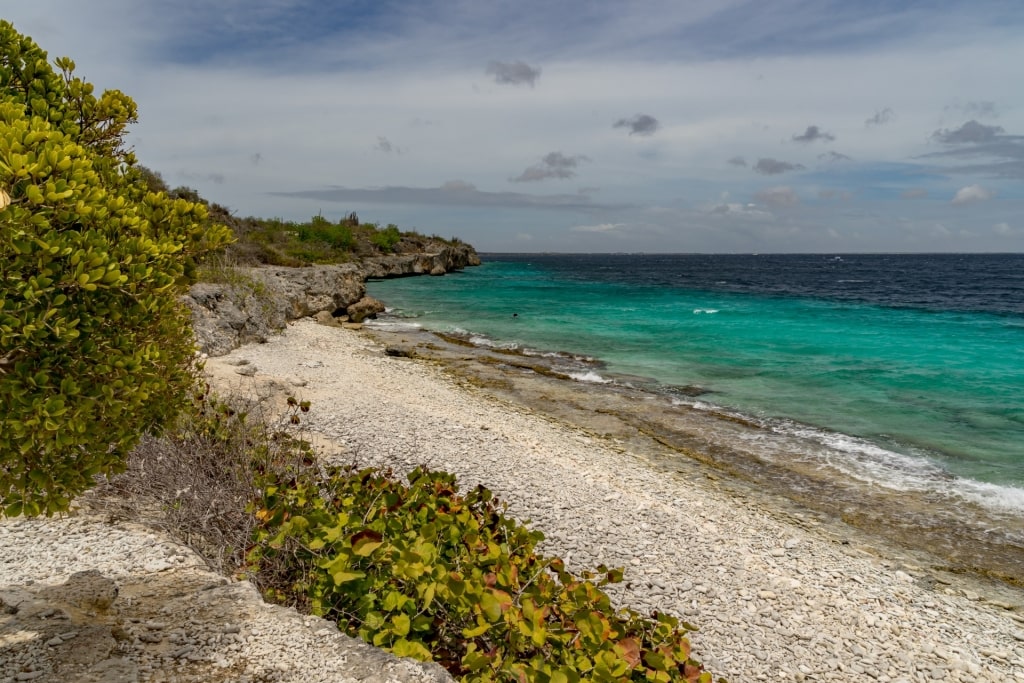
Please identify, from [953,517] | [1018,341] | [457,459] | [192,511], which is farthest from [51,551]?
[1018,341]

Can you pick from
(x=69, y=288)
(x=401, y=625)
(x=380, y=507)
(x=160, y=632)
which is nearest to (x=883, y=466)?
(x=380, y=507)

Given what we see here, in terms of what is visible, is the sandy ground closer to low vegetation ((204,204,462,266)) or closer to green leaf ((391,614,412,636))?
green leaf ((391,614,412,636))

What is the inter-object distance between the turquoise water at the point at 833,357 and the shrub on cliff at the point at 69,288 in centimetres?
1521

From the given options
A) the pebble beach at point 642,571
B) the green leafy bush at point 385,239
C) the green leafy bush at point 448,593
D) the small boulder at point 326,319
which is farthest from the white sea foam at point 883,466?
the green leafy bush at point 385,239

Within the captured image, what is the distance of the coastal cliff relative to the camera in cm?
2100

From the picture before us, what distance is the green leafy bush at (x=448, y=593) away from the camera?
452 centimetres

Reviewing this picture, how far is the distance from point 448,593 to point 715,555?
20.3 ft

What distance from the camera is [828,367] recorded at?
1059 inches

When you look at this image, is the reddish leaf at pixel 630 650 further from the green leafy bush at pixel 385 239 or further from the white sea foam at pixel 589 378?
the green leafy bush at pixel 385 239

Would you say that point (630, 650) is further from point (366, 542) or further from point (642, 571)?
point (642, 571)

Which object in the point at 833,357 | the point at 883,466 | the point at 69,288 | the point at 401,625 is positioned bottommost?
the point at 883,466

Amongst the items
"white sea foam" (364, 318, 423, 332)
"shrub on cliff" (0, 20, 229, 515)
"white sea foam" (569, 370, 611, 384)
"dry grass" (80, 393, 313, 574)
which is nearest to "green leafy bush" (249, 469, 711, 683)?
"dry grass" (80, 393, 313, 574)

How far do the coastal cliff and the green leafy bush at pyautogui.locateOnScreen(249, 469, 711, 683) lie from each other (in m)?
13.0

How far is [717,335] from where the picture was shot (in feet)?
119
